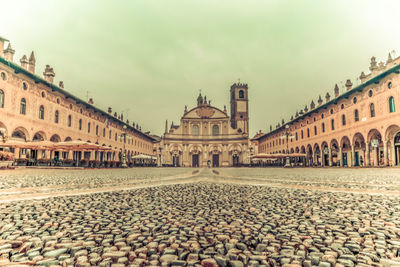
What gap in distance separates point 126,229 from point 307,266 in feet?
4.82

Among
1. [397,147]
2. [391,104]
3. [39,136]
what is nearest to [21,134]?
[39,136]

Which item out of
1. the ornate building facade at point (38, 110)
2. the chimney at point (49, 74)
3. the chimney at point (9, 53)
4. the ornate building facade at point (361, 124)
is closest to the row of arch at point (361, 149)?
the ornate building facade at point (361, 124)

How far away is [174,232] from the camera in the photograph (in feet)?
6.95

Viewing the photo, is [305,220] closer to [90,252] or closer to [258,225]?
[258,225]

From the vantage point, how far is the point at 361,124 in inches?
1092

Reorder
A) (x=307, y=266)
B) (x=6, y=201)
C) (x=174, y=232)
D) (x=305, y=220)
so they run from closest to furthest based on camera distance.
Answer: (x=307, y=266), (x=174, y=232), (x=305, y=220), (x=6, y=201)

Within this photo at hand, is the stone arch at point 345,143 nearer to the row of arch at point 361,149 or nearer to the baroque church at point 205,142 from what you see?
the row of arch at point 361,149

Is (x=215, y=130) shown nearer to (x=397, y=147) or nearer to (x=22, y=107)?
(x=397, y=147)

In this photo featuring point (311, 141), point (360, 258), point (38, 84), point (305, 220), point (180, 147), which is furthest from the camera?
point (180, 147)

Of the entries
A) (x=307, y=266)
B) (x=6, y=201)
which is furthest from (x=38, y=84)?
(x=307, y=266)

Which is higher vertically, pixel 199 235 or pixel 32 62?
pixel 32 62

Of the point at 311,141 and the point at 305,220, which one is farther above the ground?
the point at 311,141

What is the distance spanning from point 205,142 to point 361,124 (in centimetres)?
3492

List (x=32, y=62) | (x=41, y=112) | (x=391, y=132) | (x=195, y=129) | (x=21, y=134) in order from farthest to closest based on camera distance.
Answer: (x=195, y=129) → (x=32, y=62) → (x=41, y=112) → (x=391, y=132) → (x=21, y=134)
